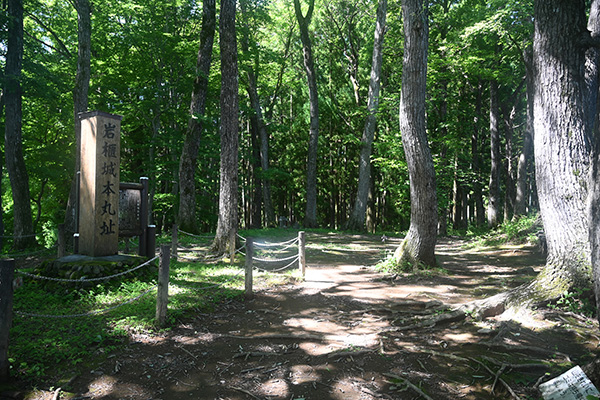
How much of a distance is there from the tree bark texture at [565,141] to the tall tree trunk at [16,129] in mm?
14769

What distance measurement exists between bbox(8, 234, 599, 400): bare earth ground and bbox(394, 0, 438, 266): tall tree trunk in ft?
6.57

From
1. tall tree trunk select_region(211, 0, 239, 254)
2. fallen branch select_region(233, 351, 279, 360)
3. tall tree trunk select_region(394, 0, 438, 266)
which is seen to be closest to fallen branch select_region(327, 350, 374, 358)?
fallen branch select_region(233, 351, 279, 360)

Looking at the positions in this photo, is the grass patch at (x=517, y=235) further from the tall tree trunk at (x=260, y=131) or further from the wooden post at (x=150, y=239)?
the tall tree trunk at (x=260, y=131)

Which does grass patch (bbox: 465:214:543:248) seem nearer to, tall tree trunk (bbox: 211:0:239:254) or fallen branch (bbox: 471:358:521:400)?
fallen branch (bbox: 471:358:521:400)

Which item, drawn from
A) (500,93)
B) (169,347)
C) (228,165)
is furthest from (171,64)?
(500,93)

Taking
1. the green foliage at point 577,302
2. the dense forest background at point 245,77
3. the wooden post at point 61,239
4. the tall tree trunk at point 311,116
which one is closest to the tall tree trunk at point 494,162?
the dense forest background at point 245,77

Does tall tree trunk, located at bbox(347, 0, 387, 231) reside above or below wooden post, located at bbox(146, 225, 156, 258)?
above

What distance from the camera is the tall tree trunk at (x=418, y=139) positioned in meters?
8.55

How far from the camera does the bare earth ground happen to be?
362cm

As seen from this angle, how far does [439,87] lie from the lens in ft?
61.9

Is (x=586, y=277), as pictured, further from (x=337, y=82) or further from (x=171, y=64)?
(x=337, y=82)

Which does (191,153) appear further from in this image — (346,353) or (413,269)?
(346,353)

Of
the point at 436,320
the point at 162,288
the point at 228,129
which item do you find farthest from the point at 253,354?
the point at 228,129

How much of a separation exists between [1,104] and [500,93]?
25038mm
